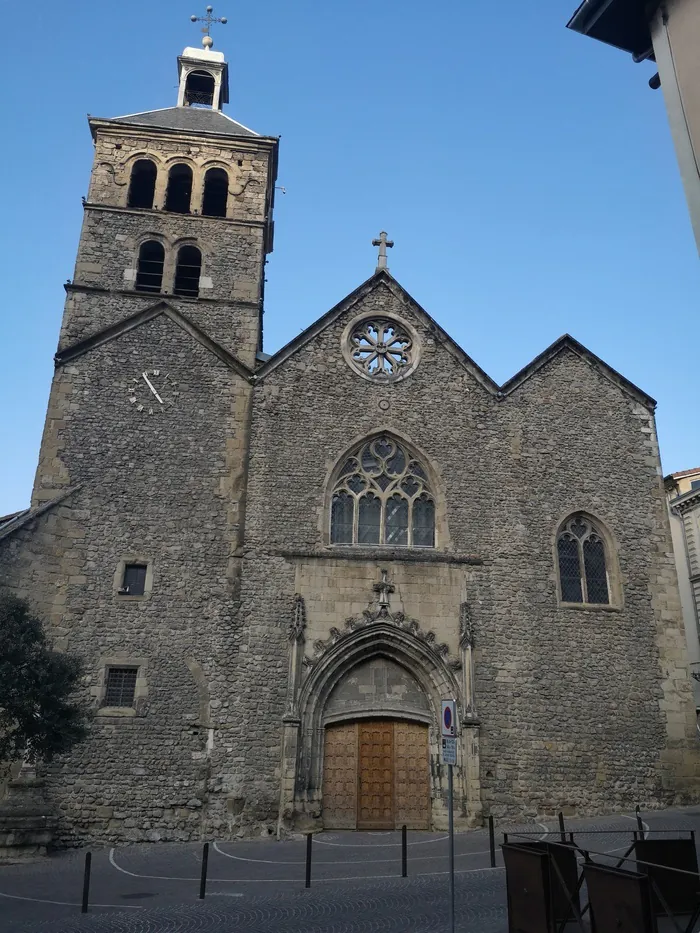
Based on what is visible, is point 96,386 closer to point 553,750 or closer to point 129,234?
point 129,234

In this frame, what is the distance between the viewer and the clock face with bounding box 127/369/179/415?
56.4 feet

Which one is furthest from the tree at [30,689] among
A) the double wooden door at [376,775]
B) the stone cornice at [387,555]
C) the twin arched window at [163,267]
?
the twin arched window at [163,267]

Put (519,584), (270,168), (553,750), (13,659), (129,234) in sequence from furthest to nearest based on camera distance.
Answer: (270,168) → (129,234) → (519,584) → (553,750) → (13,659)

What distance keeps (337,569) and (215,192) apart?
12447 millimetres

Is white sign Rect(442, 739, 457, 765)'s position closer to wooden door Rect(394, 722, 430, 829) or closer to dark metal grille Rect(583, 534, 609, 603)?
wooden door Rect(394, 722, 430, 829)

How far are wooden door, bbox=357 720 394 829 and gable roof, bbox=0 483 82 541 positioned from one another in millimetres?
7914

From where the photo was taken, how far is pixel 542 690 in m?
15.7

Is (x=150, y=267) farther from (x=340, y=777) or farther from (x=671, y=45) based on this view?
(x=671, y=45)

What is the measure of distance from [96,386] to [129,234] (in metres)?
5.17

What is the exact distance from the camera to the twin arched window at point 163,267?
19.8m

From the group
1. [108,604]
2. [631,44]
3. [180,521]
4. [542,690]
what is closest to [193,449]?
[180,521]

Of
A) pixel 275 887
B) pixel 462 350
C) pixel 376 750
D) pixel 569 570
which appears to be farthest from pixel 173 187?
pixel 275 887

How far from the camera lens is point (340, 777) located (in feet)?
49.4

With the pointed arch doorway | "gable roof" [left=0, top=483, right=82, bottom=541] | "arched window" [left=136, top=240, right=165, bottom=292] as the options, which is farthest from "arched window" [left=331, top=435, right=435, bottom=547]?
"arched window" [left=136, top=240, right=165, bottom=292]
